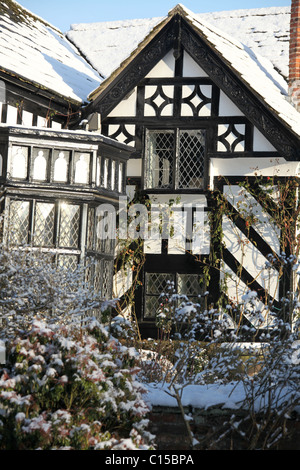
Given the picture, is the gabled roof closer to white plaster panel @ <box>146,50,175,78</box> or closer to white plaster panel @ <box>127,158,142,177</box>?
white plaster panel @ <box>146,50,175,78</box>

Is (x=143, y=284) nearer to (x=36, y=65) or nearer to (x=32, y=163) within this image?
(x=32, y=163)

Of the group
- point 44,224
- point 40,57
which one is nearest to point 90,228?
point 44,224

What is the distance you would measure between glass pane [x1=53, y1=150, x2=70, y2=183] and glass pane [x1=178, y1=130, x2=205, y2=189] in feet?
7.67

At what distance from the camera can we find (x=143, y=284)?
39.3ft

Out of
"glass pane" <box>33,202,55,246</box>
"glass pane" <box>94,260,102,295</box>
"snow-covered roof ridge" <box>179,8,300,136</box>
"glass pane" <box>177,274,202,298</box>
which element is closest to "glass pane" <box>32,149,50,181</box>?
"glass pane" <box>33,202,55,246</box>

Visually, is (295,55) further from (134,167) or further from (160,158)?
(134,167)

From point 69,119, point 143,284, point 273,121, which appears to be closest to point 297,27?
point 273,121

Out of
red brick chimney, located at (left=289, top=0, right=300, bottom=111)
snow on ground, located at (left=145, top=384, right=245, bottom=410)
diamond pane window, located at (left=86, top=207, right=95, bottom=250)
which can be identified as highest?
red brick chimney, located at (left=289, top=0, right=300, bottom=111)

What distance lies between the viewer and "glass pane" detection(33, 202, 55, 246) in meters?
9.98

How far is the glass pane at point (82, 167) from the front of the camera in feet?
33.7

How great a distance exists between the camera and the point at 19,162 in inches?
392

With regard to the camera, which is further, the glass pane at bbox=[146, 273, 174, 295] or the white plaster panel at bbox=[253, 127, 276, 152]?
→ the glass pane at bbox=[146, 273, 174, 295]

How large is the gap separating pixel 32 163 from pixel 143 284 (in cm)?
305

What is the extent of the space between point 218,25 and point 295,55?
15.6ft
